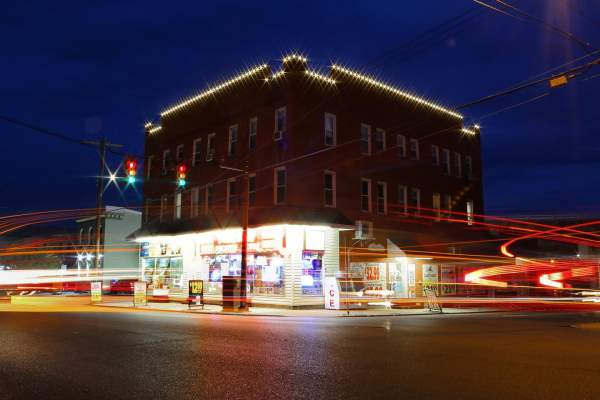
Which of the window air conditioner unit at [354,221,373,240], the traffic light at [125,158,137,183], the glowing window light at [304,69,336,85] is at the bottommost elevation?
the window air conditioner unit at [354,221,373,240]

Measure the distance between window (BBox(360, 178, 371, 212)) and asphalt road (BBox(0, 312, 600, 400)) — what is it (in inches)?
615

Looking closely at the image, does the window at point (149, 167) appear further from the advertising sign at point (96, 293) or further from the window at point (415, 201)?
the window at point (415, 201)

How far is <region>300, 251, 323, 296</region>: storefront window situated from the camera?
2691cm

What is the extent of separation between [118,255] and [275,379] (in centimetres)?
5481

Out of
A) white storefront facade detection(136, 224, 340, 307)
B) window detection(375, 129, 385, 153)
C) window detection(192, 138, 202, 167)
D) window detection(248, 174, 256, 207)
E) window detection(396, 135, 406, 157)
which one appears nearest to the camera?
white storefront facade detection(136, 224, 340, 307)

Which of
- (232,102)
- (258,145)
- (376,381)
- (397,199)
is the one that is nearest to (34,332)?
(376,381)

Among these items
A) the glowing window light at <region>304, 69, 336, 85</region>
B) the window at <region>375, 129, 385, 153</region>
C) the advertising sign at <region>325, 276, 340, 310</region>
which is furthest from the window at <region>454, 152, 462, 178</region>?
the advertising sign at <region>325, 276, 340, 310</region>

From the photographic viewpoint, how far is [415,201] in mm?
33438

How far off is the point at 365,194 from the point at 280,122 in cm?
648

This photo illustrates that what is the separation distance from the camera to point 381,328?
16203mm

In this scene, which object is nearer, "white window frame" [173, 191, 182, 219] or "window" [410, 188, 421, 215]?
"window" [410, 188, 421, 215]

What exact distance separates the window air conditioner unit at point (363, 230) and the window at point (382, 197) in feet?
6.33

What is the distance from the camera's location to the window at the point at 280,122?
27.9m

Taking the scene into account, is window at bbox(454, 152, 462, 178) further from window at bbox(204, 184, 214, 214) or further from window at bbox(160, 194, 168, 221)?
window at bbox(160, 194, 168, 221)
